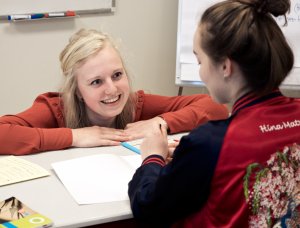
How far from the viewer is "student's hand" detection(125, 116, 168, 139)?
1.61m

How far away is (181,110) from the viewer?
5.64 feet

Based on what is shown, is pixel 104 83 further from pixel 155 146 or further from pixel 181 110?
pixel 155 146

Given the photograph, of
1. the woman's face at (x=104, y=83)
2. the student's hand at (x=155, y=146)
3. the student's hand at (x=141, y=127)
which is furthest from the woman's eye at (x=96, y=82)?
the student's hand at (x=155, y=146)

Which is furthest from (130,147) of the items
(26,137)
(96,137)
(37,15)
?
(37,15)

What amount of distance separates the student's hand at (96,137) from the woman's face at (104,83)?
0.08 meters

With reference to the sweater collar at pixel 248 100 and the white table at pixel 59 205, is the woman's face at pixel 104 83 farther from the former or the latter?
the sweater collar at pixel 248 100

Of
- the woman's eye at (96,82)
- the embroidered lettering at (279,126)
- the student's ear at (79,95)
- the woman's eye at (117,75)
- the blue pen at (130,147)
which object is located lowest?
the blue pen at (130,147)

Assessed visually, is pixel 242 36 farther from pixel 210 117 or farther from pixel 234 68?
pixel 210 117

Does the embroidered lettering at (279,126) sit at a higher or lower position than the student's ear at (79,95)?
higher

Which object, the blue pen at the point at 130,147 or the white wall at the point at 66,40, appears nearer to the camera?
the blue pen at the point at 130,147

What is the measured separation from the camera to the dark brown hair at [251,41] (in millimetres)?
882

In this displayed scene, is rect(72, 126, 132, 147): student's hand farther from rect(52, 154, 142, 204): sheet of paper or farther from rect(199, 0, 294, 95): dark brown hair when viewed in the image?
rect(199, 0, 294, 95): dark brown hair

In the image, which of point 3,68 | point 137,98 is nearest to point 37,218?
point 137,98

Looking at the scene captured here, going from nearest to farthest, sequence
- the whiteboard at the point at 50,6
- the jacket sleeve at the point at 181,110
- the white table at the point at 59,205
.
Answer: the white table at the point at 59,205
the jacket sleeve at the point at 181,110
the whiteboard at the point at 50,6
